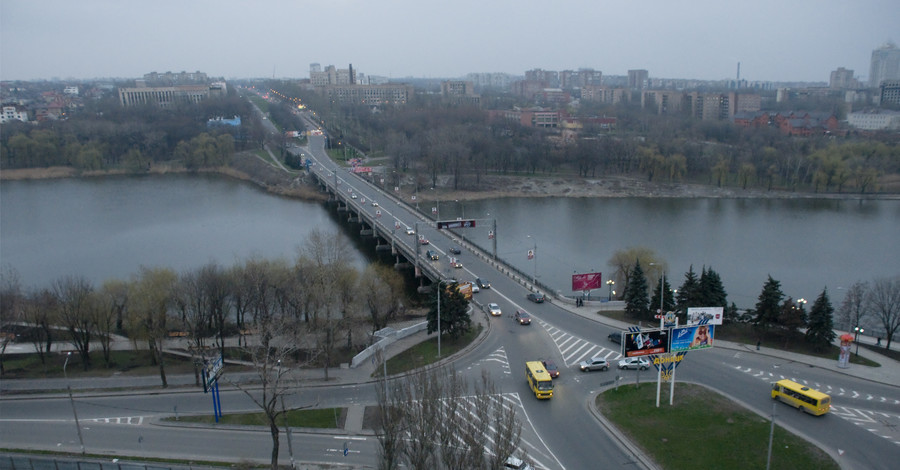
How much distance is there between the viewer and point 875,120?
291 feet

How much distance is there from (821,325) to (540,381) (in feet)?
31.6

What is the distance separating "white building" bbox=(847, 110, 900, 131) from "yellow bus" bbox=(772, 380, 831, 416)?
89136 millimetres

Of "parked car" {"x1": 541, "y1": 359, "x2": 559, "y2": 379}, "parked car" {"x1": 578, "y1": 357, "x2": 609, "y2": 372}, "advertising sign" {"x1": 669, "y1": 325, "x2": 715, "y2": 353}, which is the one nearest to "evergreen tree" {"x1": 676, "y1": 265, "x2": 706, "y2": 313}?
"parked car" {"x1": 578, "y1": 357, "x2": 609, "y2": 372}

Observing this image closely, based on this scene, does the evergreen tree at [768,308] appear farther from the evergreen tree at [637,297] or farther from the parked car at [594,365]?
the parked car at [594,365]

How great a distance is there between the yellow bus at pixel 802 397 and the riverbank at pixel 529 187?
41847 mm

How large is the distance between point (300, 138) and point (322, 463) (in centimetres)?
7735

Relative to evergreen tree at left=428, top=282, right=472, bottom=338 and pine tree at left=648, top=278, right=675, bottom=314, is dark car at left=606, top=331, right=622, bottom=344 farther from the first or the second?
evergreen tree at left=428, top=282, right=472, bottom=338

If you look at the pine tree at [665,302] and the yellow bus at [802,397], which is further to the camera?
the pine tree at [665,302]

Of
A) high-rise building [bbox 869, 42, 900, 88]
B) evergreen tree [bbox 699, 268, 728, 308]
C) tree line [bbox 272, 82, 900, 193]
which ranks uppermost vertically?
high-rise building [bbox 869, 42, 900, 88]

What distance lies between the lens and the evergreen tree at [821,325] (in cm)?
1822

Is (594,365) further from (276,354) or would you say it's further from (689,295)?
(276,354)

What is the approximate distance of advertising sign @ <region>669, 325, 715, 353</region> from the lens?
14938 millimetres

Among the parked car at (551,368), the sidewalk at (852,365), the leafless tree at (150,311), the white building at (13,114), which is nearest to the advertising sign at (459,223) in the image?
the sidewalk at (852,365)

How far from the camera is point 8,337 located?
1852cm
